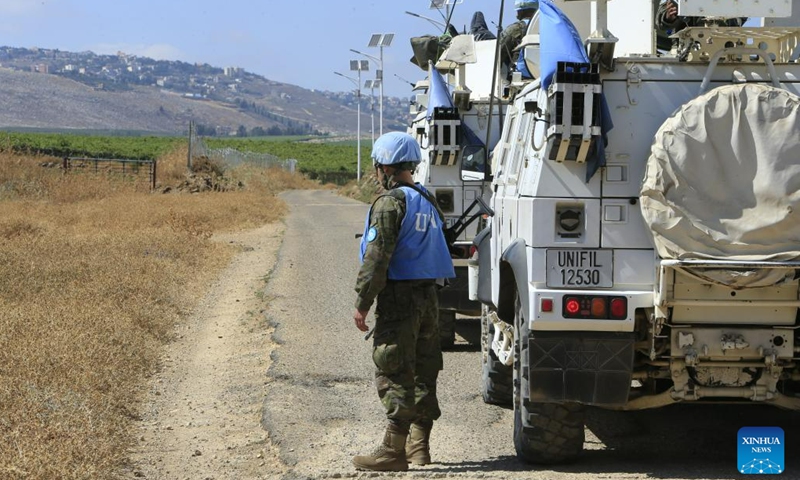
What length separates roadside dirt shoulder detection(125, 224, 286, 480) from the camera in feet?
24.0

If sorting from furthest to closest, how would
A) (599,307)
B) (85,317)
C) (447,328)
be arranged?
(447,328), (85,317), (599,307)

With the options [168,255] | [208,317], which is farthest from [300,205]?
[208,317]

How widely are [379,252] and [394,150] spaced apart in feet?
2.02

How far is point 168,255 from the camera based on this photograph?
18.6 metres

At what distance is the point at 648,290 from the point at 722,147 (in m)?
0.83

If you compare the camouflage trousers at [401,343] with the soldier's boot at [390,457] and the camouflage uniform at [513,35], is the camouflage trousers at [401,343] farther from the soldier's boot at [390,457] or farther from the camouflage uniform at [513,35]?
the camouflage uniform at [513,35]

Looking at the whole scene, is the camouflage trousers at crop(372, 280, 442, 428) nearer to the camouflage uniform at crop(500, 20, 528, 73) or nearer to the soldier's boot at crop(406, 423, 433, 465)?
the soldier's boot at crop(406, 423, 433, 465)

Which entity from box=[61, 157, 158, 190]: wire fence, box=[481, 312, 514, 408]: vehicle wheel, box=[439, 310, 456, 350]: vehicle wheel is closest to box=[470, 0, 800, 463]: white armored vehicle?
box=[481, 312, 514, 408]: vehicle wheel

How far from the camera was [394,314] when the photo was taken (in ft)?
22.4

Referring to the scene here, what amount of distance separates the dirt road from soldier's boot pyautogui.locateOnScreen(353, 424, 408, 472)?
8cm

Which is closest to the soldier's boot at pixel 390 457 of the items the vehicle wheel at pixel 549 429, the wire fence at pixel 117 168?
the vehicle wheel at pixel 549 429

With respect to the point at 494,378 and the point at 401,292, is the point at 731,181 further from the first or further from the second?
the point at 494,378

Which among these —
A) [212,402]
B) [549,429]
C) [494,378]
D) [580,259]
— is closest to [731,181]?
[580,259]

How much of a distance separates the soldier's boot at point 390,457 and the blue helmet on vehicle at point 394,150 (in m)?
1.48
